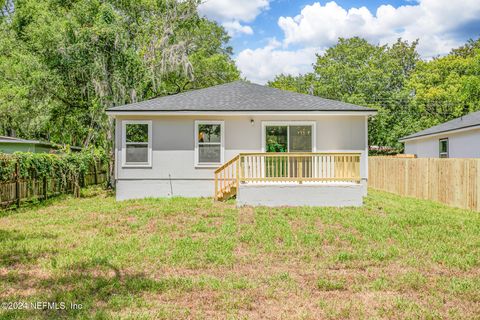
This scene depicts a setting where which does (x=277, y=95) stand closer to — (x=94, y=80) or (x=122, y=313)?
(x=94, y=80)

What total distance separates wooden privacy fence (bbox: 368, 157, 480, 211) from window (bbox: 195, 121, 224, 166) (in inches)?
266

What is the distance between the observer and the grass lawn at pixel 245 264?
381cm

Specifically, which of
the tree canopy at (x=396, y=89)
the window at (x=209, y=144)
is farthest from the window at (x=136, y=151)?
the tree canopy at (x=396, y=89)

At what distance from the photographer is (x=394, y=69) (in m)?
31.5

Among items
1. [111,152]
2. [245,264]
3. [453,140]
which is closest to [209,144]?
[111,152]

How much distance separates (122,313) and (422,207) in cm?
921

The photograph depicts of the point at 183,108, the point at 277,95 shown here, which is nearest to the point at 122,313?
the point at 183,108

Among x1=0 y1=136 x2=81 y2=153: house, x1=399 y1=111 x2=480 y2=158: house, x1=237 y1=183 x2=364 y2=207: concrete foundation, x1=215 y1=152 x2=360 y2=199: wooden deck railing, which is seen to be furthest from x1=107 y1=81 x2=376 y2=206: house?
x1=0 y1=136 x2=81 y2=153: house

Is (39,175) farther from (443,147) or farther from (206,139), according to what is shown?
(443,147)

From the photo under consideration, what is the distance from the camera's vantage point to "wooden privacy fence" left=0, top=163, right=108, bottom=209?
1005 cm

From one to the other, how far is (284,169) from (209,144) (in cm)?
299

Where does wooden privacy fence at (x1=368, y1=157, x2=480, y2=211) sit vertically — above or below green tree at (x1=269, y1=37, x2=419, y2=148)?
below

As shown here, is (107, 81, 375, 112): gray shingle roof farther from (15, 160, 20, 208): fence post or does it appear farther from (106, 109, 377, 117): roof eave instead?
(15, 160, 20, 208): fence post

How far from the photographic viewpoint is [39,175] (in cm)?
1179
